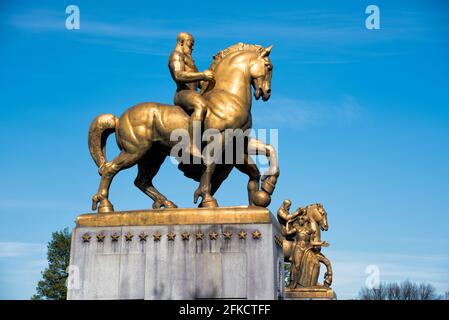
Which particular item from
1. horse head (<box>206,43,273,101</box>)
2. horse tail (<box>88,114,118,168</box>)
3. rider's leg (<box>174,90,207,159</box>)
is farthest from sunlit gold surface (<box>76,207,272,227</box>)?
horse head (<box>206,43,273,101</box>)

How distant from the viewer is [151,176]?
39.9 ft

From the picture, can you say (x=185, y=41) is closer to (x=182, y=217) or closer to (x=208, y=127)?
(x=208, y=127)

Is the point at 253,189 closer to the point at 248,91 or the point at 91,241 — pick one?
the point at 248,91

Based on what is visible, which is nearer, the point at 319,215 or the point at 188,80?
the point at 188,80

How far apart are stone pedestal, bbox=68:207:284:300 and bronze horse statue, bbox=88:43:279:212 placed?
57cm

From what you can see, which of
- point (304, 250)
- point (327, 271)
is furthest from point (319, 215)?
point (327, 271)

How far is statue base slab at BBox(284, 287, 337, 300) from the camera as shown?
2194cm

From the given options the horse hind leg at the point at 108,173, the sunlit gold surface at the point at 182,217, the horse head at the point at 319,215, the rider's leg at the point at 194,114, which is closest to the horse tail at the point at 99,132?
the horse hind leg at the point at 108,173

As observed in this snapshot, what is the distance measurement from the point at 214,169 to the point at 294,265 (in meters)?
11.9

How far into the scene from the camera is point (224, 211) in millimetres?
10742

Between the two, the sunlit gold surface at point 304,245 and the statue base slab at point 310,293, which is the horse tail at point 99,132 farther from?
the statue base slab at point 310,293

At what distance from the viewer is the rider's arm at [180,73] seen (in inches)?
452

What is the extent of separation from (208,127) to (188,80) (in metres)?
1.02
